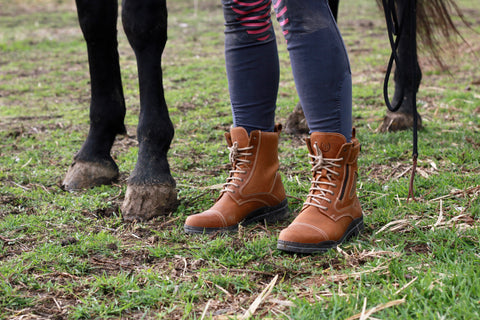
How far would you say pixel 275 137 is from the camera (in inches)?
73.2

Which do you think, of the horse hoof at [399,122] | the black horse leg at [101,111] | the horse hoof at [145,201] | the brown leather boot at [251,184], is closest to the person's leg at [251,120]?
the brown leather boot at [251,184]

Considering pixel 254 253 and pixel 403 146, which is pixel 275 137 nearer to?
pixel 254 253

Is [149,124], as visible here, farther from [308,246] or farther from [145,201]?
[308,246]

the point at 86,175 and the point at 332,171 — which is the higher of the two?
the point at 332,171

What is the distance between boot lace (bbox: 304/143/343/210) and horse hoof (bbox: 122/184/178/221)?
1.92 ft

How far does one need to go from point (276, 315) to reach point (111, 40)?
1.60 m

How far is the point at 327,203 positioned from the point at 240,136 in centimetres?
41

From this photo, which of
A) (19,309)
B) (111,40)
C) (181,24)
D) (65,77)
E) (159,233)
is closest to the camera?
(19,309)

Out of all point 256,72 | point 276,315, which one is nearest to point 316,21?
point 256,72

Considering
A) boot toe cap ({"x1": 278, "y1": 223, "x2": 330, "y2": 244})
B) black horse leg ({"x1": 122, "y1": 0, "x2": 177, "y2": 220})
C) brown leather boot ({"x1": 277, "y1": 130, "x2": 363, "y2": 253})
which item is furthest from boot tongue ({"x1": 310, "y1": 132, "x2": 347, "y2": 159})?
black horse leg ({"x1": 122, "y1": 0, "x2": 177, "y2": 220})

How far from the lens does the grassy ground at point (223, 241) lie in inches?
49.6

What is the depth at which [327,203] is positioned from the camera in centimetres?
161

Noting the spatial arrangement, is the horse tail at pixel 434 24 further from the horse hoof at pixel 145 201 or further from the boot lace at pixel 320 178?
the horse hoof at pixel 145 201

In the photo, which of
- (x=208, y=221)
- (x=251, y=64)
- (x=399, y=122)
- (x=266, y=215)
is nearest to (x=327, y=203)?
(x=266, y=215)
